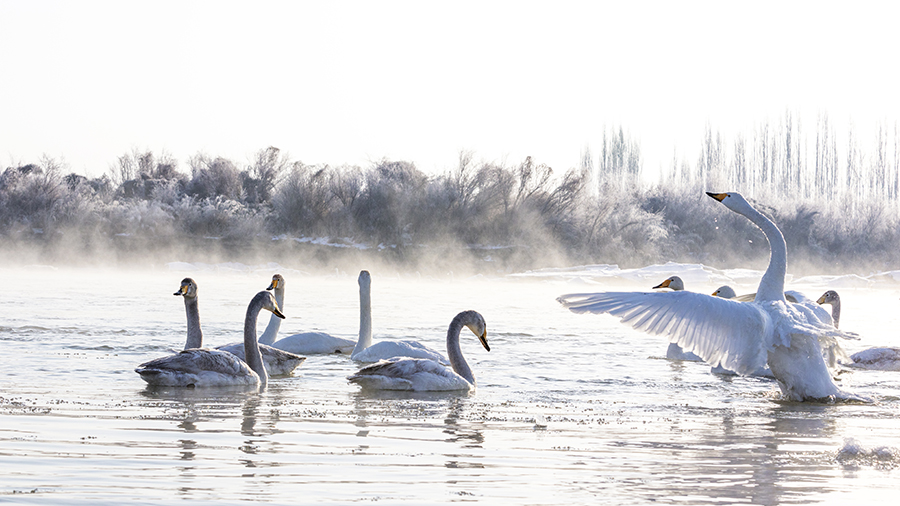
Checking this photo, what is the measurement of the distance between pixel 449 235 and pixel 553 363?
92.0ft

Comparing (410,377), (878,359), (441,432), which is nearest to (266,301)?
(410,377)

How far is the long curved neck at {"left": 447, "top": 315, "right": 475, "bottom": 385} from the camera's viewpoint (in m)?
8.60

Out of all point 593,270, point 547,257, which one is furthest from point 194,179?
point 593,270

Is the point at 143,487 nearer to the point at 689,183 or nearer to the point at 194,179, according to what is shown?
the point at 194,179

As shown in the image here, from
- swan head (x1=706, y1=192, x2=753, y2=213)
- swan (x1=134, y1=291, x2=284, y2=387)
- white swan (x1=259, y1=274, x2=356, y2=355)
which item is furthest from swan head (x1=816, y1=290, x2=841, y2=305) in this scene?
swan (x1=134, y1=291, x2=284, y2=387)

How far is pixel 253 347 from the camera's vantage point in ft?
29.0

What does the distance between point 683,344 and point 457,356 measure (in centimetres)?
240

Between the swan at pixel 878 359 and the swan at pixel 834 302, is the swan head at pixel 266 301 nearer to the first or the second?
the swan at pixel 878 359

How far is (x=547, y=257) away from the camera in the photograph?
124 feet

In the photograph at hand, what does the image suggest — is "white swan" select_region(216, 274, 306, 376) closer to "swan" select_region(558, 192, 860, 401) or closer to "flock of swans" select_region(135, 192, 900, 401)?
"flock of swans" select_region(135, 192, 900, 401)

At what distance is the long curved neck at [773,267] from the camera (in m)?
7.91

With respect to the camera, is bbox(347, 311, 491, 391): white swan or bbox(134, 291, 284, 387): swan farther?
bbox(347, 311, 491, 391): white swan

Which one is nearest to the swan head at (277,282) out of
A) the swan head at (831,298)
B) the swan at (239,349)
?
the swan at (239,349)

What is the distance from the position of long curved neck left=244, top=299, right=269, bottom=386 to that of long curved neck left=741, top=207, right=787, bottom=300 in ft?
14.4
